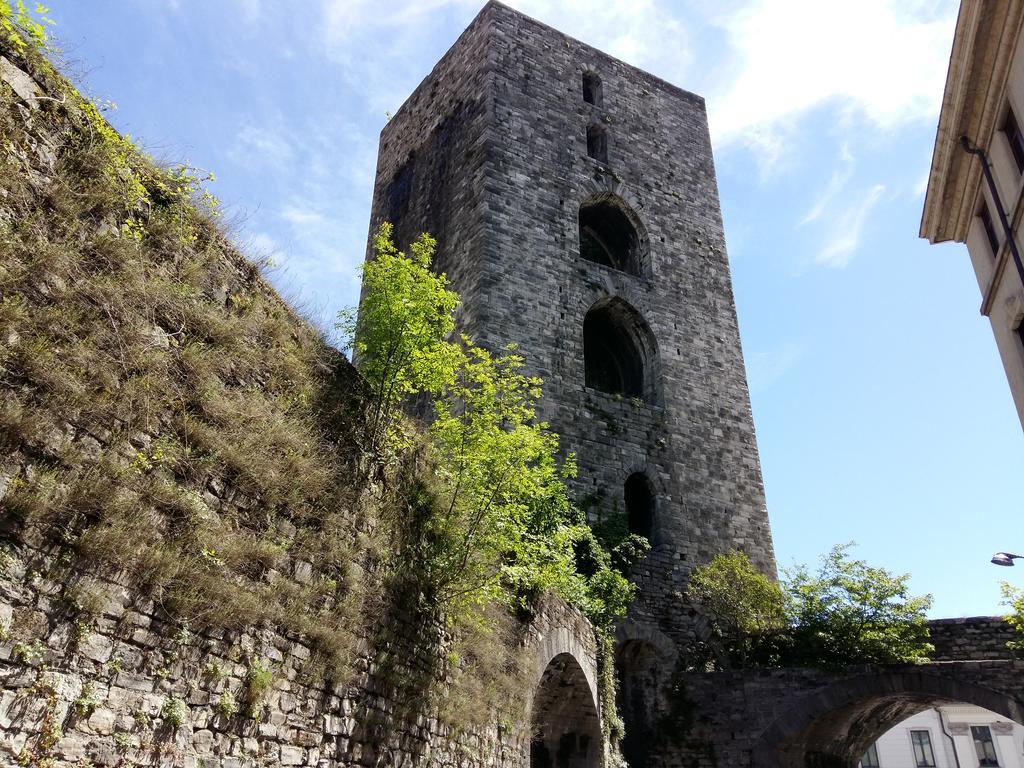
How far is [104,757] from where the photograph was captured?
12.0ft

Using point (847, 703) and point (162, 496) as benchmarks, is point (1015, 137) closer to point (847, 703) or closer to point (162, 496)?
point (847, 703)

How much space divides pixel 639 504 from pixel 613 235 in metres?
6.97

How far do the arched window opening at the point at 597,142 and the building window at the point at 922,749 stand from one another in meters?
26.0

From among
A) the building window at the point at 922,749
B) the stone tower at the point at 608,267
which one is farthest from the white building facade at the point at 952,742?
the stone tower at the point at 608,267

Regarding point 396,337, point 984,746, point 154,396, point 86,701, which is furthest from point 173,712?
point 984,746

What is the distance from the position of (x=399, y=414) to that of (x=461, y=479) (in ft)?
2.68

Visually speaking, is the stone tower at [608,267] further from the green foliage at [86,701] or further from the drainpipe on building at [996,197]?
the green foliage at [86,701]

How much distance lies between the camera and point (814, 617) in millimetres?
13375

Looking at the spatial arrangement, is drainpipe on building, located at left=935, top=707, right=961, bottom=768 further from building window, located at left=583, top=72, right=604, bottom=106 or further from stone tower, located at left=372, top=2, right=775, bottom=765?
building window, located at left=583, top=72, right=604, bottom=106

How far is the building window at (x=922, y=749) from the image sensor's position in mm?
29969

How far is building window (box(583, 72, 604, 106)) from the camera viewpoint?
19.7 meters

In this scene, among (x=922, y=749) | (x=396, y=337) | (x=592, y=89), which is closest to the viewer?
(x=396, y=337)

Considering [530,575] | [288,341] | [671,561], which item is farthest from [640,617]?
[288,341]

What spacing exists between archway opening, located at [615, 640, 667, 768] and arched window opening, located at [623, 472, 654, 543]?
225 centimetres
